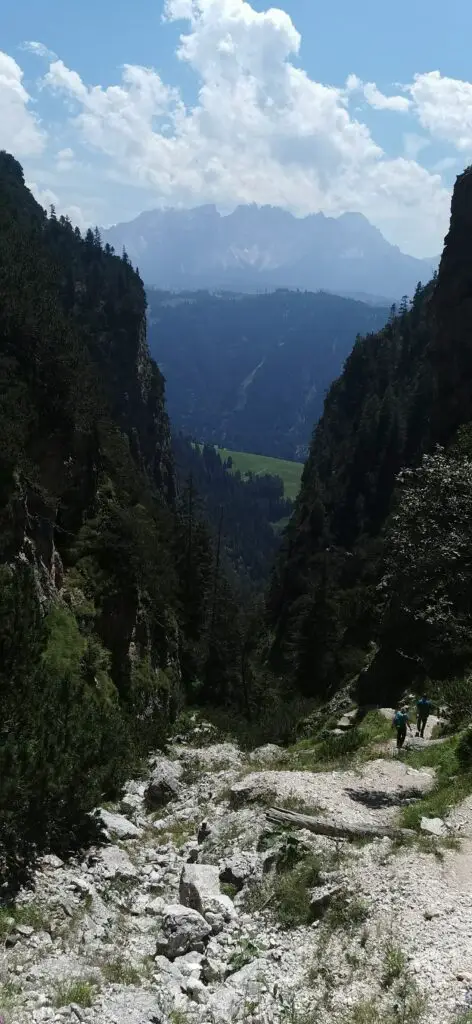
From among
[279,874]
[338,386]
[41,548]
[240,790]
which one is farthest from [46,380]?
[338,386]

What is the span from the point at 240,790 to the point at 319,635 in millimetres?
50478

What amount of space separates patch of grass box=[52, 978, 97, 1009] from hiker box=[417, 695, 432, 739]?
17.2 metres

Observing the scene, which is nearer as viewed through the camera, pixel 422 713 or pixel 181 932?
pixel 181 932

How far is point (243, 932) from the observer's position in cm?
1259

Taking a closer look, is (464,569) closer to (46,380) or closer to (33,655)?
(33,655)

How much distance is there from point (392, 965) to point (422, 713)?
1527cm

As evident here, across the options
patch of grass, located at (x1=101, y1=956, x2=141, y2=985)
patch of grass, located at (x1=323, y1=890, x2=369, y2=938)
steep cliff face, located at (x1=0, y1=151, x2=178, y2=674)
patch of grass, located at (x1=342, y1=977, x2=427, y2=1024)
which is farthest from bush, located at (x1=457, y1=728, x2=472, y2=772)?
steep cliff face, located at (x1=0, y1=151, x2=178, y2=674)

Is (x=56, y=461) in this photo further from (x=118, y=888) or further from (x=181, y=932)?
(x=181, y=932)

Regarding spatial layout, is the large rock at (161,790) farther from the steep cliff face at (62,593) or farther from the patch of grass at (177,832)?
the patch of grass at (177,832)

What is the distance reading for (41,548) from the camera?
39.2m

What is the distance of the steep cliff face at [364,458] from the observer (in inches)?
2749

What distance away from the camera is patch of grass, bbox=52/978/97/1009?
10.1 m

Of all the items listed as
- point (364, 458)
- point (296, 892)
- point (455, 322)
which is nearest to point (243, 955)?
point (296, 892)

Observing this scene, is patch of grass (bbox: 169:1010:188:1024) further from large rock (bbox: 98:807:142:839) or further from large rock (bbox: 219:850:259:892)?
large rock (bbox: 98:807:142:839)
